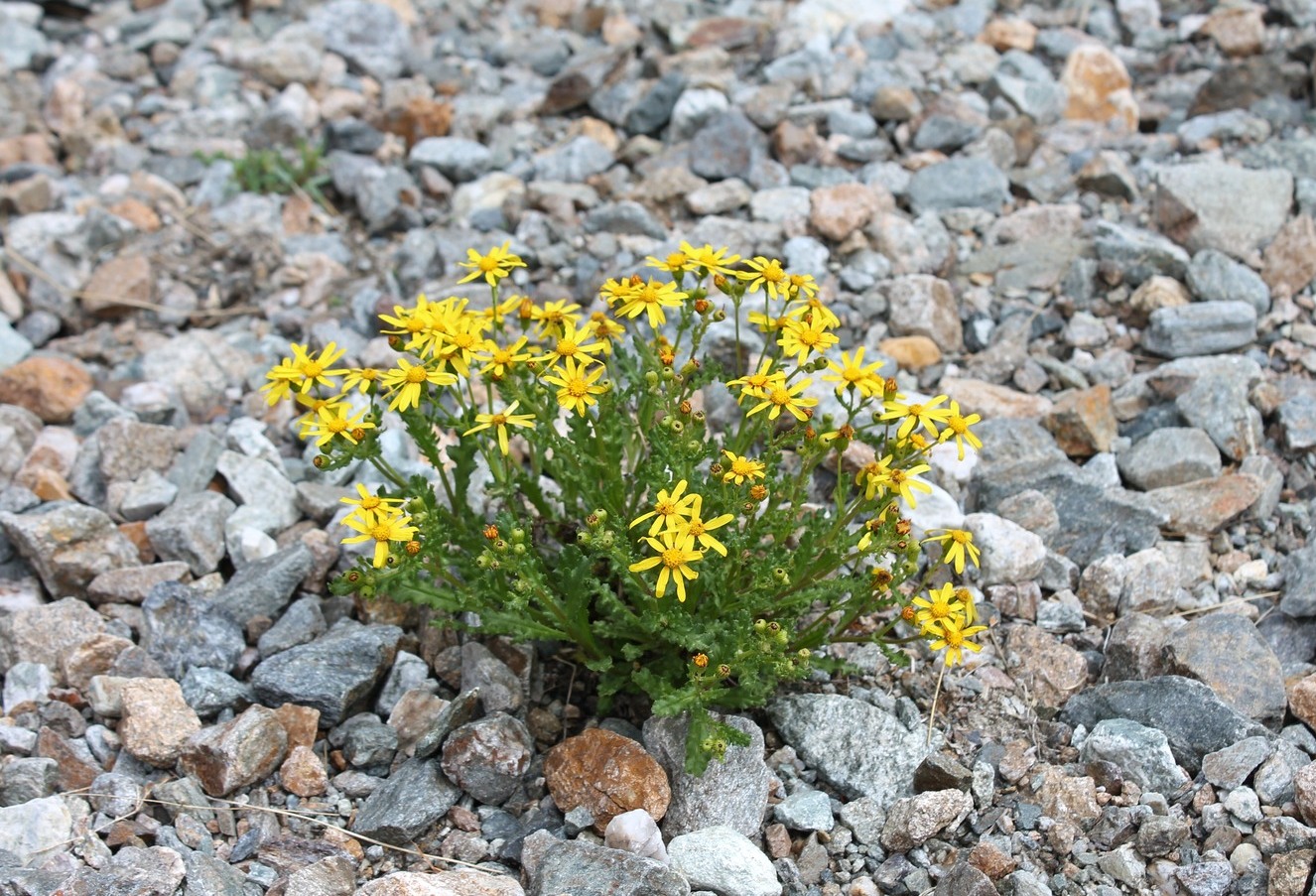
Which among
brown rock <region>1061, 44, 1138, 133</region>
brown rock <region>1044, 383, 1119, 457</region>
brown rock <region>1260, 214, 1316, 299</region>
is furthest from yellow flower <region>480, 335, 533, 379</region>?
brown rock <region>1061, 44, 1138, 133</region>

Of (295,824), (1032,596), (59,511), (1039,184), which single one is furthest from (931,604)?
(1039,184)

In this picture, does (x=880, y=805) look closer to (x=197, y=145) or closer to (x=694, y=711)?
(x=694, y=711)

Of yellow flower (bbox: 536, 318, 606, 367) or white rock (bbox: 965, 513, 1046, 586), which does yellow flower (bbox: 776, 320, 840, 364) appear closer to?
yellow flower (bbox: 536, 318, 606, 367)

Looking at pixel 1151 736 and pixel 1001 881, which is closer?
pixel 1001 881

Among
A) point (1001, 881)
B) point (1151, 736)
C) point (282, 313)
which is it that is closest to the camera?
point (1001, 881)

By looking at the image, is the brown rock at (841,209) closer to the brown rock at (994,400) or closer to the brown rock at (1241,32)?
the brown rock at (994,400)

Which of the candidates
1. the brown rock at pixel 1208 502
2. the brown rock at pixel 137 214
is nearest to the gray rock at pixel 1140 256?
the brown rock at pixel 1208 502
